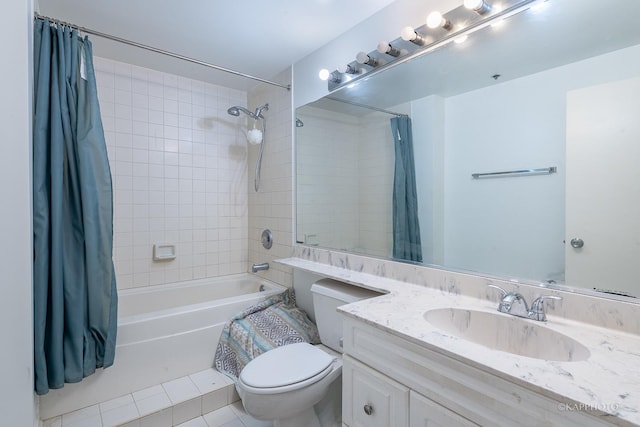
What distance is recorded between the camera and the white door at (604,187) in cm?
102

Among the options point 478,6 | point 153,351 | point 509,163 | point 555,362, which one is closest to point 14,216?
point 153,351

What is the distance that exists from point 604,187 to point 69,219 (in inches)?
94.7

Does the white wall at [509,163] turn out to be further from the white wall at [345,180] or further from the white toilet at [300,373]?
the white toilet at [300,373]

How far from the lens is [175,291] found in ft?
8.45

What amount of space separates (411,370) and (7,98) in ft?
5.00

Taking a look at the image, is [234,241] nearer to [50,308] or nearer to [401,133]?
[50,308]

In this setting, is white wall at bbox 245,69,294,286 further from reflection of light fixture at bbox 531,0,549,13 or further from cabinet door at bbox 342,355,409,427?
reflection of light fixture at bbox 531,0,549,13

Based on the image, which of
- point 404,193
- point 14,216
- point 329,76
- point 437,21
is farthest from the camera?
point 329,76

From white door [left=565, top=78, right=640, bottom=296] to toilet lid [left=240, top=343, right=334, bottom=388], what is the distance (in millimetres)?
1113

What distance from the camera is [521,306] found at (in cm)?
109

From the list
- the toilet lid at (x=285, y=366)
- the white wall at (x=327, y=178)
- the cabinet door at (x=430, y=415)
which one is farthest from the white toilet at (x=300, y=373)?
the cabinet door at (x=430, y=415)

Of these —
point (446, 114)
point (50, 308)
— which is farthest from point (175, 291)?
point (446, 114)

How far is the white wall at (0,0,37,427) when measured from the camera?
3.12ft

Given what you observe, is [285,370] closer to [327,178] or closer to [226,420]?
[226,420]
